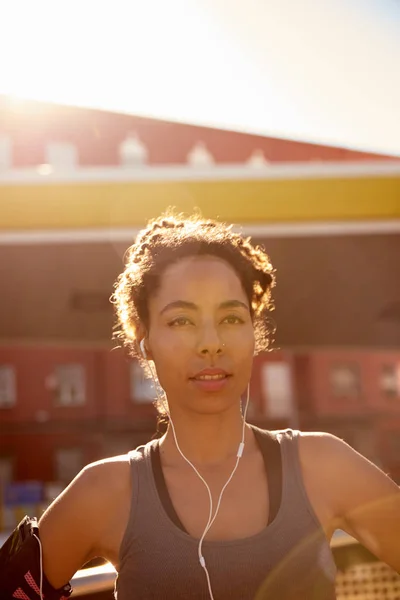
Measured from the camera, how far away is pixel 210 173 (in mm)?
5664

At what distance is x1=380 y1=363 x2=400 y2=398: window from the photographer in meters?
22.8

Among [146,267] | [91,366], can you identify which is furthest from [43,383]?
[146,267]

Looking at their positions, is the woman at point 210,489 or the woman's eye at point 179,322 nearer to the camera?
the woman at point 210,489

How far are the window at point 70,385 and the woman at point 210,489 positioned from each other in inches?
788

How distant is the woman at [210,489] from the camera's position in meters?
1.38

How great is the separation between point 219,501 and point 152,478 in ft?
0.53

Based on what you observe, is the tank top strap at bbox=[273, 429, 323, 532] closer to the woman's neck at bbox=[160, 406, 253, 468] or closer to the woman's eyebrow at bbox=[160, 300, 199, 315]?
the woman's neck at bbox=[160, 406, 253, 468]

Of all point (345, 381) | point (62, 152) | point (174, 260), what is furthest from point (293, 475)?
point (345, 381)

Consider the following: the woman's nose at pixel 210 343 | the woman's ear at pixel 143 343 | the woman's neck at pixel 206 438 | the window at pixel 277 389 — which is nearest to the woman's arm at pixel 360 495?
the woman's neck at pixel 206 438

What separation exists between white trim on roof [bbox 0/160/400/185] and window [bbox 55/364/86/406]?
1618 cm

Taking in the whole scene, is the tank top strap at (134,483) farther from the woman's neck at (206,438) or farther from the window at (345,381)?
the window at (345,381)

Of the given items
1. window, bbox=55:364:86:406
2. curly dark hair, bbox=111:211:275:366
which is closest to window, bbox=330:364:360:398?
window, bbox=55:364:86:406

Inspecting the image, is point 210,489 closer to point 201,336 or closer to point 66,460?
point 201,336

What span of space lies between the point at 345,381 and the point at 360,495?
21736 millimetres
